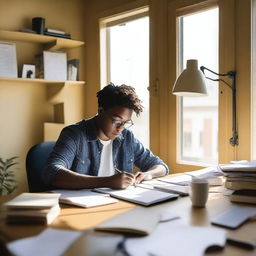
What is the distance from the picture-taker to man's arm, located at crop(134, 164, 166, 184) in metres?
1.77

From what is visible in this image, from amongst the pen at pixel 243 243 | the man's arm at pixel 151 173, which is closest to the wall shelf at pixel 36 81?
the man's arm at pixel 151 173

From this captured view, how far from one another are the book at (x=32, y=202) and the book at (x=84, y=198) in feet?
0.32

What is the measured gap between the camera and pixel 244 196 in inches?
54.7

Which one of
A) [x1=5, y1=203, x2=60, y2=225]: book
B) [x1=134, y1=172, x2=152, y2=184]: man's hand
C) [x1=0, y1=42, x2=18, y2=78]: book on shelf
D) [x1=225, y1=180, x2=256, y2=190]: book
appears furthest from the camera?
[x1=0, y1=42, x2=18, y2=78]: book on shelf

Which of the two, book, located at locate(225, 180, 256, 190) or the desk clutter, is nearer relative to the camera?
the desk clutter

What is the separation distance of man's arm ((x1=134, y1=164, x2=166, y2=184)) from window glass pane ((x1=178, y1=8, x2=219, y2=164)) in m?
0.58

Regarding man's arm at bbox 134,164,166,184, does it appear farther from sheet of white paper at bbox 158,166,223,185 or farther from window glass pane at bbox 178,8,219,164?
window glass pane at bbox 178,8,219,164

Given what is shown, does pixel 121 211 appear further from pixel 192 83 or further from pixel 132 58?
pixel 132 58

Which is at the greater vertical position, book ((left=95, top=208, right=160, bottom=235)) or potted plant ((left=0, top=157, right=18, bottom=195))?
book ((left=95, top=208, right=160, bottom=235))

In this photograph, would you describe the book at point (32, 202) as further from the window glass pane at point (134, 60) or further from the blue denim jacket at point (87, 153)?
the window glass pane at point (134, 60)

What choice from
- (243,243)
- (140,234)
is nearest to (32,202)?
(140,234)

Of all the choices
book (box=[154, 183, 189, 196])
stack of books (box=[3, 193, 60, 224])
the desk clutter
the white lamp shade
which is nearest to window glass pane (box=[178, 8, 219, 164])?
the white lamp shade

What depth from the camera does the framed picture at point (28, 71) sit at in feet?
9.86

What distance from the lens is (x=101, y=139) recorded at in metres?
2.04
